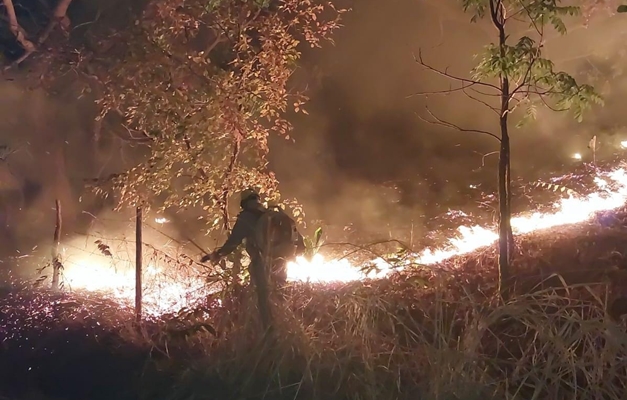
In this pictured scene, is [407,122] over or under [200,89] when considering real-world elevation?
over

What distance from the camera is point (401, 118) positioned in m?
16.8

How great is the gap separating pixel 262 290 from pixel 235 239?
22.7 inches

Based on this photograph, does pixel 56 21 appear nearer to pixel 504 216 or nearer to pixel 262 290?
pixel 262 290

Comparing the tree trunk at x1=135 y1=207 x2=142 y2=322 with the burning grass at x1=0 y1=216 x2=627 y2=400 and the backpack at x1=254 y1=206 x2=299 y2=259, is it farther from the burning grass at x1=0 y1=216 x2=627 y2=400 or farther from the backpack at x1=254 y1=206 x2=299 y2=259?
the backpack at x1=254 y1=206 x2=299 y2=259

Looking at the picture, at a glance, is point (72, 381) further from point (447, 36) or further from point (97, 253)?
point (447, 36)

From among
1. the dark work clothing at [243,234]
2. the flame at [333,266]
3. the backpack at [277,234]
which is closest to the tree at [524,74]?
the flame at [333,266]

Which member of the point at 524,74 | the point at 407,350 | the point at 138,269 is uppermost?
the point at 524,74

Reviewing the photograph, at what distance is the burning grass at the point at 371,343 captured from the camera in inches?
180

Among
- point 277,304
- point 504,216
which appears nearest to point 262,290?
point 277,304

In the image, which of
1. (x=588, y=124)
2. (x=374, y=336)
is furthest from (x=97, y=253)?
(x=588, y=124)

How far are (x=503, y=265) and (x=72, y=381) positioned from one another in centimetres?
Answer: 424

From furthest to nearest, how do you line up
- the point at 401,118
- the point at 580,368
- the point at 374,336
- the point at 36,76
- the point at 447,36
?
1. the point at 401,118
2. the point at 447,36
3. the point at 36,76
4. the point at 374,336
5. the point at 580,368

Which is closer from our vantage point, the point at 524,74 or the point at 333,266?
the point at 524,74

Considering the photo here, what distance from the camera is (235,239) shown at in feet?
20.1
